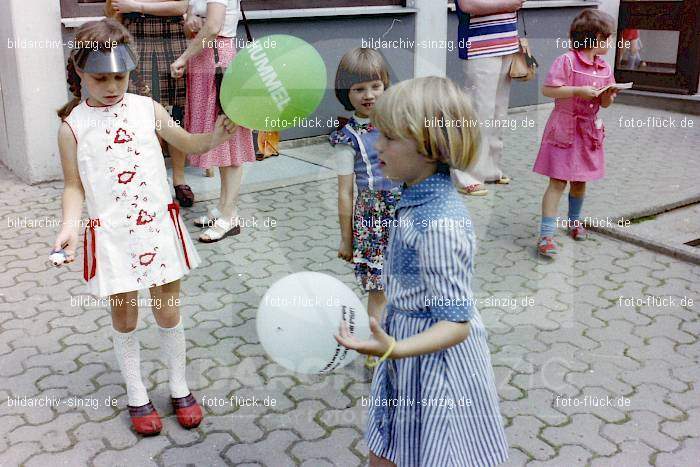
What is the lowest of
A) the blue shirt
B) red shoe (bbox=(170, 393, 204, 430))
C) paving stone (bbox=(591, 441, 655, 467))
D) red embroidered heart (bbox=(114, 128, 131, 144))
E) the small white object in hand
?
paving stone (bbox=(591, 441, 655, 467))

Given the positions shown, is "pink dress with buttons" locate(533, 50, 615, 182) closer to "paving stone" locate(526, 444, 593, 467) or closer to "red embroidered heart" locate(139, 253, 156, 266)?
"paving stone" locate(526, 444, 593, 467)

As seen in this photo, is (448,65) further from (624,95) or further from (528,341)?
(528,341)

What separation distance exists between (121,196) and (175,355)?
0.75 metres

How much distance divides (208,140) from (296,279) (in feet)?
2.71

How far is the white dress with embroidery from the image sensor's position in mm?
2963

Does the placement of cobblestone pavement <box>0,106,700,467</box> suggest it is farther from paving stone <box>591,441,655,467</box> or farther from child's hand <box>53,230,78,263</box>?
child's hand <box>53,230,78,263</box>

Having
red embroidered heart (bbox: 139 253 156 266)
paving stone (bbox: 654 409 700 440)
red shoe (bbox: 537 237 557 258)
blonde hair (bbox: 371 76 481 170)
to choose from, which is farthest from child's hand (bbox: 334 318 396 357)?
red shoe (bbox: 537 237 557 258)

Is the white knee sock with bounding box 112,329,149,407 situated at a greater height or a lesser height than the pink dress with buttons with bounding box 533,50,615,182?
lesser

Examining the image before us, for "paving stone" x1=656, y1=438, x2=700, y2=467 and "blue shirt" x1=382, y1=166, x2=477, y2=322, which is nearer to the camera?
"blue shirt" x1=382, y1=166, x2=477, y2=322

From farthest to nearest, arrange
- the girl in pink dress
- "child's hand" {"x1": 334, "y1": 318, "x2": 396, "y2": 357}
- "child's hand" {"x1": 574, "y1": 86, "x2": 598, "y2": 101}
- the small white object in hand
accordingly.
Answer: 1. the girl in pink dress
2. "child's hand" {"x1": 574, "y1": 86, "x2": 598, "y2": 101}
3. the small white object in hand
4. "child's hand" {"x1": 334, "y1": 318, "x2": 396, "y2": 357}

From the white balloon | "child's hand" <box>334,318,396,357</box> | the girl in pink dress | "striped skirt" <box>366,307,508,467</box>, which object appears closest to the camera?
"child's hand" <box>334,318,396,357</box>

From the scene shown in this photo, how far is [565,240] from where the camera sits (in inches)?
223

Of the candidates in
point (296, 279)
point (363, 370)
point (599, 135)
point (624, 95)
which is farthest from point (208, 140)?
point (624, 95)

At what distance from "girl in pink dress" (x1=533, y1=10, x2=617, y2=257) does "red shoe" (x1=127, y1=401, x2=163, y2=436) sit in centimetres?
303
